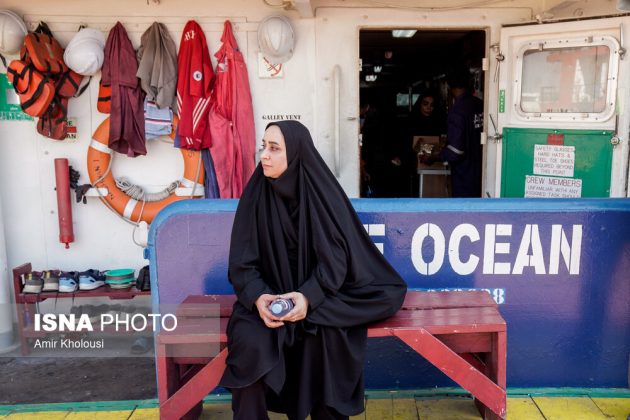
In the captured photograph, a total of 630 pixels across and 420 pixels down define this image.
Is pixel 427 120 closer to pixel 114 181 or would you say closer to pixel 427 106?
pixel 427 106

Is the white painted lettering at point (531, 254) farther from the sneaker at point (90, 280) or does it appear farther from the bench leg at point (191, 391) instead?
the sneaker at point (90, 280)

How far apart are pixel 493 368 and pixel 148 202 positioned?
3.01m

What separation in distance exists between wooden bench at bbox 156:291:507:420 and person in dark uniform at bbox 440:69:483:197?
2763mm

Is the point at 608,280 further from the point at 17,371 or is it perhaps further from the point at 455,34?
the point at 455,34

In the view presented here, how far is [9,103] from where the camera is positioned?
14.4 feet

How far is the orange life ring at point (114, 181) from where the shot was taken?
436cm

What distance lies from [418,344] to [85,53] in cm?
321

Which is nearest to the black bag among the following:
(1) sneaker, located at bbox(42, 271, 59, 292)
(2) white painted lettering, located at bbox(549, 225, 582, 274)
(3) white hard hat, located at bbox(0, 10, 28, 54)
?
(1) sneaker, located at bbox(42, 271, 59, 292)

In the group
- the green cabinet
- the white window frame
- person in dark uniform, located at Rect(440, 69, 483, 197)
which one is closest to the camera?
the white window frame

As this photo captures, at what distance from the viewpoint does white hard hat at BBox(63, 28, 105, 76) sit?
4.09m

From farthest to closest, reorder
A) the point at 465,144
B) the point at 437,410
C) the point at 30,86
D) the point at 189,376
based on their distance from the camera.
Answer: the point at 465,144
the point at 30,86
the point at 437,410
the point at 189,376

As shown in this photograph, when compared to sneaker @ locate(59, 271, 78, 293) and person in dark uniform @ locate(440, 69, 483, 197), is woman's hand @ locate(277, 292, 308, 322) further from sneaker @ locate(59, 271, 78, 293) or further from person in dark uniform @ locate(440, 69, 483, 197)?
person in dark uniform @ locate(440, 69, 483, 197)

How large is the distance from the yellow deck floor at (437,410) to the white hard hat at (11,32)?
103 inches

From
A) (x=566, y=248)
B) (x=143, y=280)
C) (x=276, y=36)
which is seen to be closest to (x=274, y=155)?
(x=566, y=248)
